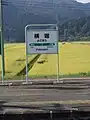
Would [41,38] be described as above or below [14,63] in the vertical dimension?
above

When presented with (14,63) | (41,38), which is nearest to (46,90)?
(41,38)

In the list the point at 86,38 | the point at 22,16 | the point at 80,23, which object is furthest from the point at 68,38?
the point at 22,16

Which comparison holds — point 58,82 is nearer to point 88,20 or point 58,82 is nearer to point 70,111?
point 70,111

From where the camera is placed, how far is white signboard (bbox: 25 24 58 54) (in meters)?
24.1

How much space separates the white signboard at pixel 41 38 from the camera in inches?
950

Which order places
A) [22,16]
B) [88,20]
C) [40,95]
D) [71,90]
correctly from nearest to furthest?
[40,95]
[71,90]
[22,16]
[88,20]

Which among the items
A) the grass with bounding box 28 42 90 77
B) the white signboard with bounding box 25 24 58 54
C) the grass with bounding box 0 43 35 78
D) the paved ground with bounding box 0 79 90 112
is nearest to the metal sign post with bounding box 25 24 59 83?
the white signboard with bounding box 25 24 58 54

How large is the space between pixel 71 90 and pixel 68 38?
551ft

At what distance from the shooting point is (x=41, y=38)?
2433 cm

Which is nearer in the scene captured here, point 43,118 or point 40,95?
point 43,118

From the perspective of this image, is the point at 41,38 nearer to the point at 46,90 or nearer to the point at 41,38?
the point at 41,38

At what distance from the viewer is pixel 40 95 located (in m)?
18.7

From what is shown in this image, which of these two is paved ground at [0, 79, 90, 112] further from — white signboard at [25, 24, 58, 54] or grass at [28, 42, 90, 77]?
grass at [28, 42, 90, 77]

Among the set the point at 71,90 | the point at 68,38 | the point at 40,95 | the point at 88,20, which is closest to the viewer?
the point at 40,95
